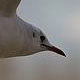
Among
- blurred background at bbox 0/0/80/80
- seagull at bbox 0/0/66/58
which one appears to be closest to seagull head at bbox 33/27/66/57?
seagull at bbox 0/0/66/58

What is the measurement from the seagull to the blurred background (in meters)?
0.43

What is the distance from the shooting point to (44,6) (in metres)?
1.55

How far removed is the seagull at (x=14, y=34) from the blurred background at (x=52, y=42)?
1.41ft

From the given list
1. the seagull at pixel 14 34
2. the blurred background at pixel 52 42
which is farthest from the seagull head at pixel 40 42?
the blurred background at pixel 52 42

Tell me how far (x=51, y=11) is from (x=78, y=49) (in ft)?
1.02

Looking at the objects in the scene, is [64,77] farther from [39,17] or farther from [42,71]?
[39,17]

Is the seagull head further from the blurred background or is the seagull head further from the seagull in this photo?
the blurred background

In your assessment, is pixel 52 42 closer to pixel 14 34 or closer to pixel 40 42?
pixel 40 42

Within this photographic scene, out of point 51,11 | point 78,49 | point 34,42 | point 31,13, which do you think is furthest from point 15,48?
point 78,49

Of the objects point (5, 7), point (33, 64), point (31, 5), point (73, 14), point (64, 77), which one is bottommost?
point (64, 77)

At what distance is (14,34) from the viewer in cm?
86

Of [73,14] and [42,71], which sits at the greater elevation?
[73,14]

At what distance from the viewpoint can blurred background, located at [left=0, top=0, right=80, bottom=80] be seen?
1463mm

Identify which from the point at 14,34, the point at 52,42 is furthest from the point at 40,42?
the point at 52,42
